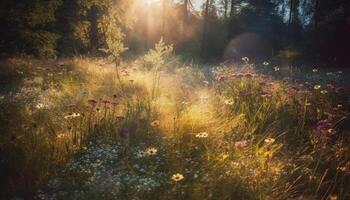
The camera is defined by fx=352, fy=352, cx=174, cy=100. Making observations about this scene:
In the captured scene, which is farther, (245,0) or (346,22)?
(245,0)

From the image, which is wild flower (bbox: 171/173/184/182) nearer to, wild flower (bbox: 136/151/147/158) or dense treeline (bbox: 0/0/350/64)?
wild flower (bbox: 136/151/147/158)

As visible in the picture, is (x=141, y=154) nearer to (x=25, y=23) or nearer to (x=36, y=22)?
(x=36, y=22)

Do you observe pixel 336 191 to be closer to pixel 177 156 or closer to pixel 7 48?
pixel 177 156

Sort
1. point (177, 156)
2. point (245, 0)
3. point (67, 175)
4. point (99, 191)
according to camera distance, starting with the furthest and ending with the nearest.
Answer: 1. point (245, 0)
2. point (177, 156)
3. point (67, 175)
4. point (99, 191)

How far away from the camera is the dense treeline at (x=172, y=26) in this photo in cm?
1121

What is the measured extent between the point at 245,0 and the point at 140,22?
34.3 ft

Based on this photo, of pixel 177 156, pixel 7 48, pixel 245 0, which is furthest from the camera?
pixel 245 0

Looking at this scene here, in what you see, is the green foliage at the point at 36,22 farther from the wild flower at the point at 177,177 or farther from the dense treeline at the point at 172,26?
the wild flower at the point at 177,177

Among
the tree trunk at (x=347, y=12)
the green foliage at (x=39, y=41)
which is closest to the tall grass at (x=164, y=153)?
the green foliage at (x=39, y=41)

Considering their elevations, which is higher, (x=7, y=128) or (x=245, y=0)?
(x=245, y=0)

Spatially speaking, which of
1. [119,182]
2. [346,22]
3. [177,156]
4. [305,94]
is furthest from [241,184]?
[346,22]

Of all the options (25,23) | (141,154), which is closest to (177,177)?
(141,154)

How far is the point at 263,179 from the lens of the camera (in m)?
3.93

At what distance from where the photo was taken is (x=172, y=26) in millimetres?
31844
